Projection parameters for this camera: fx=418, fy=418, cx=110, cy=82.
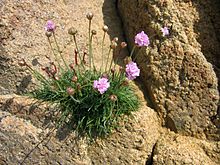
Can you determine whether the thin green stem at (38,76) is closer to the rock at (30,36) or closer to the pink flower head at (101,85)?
the rock at (30,36)

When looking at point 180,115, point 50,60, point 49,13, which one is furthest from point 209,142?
point 49,13

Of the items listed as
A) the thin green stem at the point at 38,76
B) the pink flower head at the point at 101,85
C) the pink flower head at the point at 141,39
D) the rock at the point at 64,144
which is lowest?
the rock at the point at 64,144

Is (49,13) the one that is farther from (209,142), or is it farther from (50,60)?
(209,142)

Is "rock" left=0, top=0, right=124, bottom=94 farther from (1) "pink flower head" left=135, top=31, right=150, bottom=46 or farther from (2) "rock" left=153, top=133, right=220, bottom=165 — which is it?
(2) "rock" left=153, top=133, right=220, bottom=165

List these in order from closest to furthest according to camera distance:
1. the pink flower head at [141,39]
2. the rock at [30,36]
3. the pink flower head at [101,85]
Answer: the pink flower head at [101,85] → the pink flower head at [141,39] → the rock at [30,36]

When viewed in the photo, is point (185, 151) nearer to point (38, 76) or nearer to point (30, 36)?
point (38, 76)

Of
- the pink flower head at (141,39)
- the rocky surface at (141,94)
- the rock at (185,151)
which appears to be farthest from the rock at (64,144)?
the pink flower head at (141,39)

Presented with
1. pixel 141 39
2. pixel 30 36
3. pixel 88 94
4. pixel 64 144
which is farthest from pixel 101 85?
pixel 30 36
